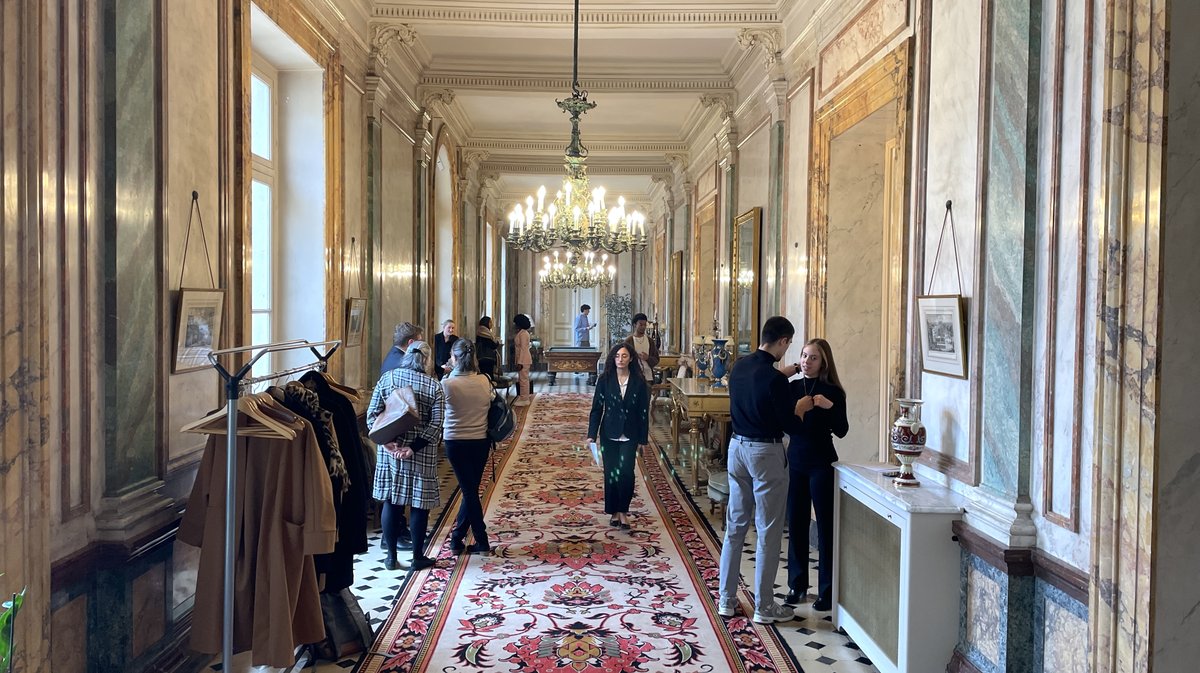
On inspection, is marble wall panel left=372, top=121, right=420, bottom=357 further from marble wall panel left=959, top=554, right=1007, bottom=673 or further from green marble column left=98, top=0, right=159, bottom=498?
marble wall panel left=959, top=554, right=1007, bottom=673

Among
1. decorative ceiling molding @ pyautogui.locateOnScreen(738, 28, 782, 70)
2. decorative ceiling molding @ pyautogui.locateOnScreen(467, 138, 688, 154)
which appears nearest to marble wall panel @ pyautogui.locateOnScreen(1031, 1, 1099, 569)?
decorative ceiling molding @ pyautogui.locateOnScreen(738, 28, 782, 70)

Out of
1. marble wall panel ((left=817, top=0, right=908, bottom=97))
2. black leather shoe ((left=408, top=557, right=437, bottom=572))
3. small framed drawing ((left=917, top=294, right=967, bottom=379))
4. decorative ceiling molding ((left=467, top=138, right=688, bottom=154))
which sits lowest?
black leather shoe ((left=408, top=557, right=437, bottom=572))

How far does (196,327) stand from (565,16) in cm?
495

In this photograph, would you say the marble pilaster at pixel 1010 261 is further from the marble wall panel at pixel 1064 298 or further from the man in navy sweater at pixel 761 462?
the man in navy sweater at pixel 761 462

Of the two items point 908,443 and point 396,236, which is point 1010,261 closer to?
point 908,443

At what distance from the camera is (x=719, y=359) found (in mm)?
8914

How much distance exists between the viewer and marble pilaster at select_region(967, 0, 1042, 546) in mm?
3324

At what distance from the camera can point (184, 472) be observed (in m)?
3.97

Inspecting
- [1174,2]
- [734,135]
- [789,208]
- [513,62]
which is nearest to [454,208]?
[513,62]

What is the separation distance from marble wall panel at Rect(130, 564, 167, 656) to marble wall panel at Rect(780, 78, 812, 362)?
202 inches

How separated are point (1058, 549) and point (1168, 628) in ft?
1.81

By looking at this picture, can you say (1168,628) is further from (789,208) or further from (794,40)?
(794,40)

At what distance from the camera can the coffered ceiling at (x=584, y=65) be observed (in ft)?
24.7

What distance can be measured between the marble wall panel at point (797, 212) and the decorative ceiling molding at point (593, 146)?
23.3 feet
